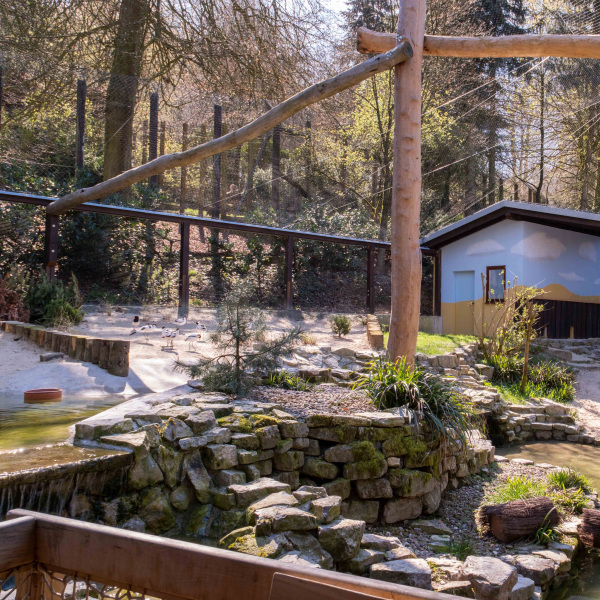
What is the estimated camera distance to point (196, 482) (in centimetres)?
434

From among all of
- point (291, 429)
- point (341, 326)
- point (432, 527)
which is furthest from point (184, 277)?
point (432, 527)

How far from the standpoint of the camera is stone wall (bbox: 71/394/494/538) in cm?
415

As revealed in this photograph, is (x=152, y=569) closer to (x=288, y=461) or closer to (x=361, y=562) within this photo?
(x=361, y=562)

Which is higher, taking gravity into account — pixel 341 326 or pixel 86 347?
pixel 341 326

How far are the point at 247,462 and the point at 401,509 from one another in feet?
5.28

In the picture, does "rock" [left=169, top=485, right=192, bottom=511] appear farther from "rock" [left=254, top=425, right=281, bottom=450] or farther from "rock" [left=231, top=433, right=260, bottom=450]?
"rock" [left=254, top=425, right=281, bottom=450]

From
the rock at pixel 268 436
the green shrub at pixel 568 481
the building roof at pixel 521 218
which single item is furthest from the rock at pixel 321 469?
the building roof at pixel 521 218

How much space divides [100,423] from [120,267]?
36.1ft

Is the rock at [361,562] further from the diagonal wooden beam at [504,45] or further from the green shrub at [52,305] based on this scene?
the green shrub at [52,305]

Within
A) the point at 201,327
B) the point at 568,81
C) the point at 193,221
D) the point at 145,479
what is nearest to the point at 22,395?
the point at 145,479

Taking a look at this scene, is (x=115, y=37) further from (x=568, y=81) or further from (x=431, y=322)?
(x=568, y=81)

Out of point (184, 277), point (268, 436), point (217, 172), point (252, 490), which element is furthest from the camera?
point (217, 172)

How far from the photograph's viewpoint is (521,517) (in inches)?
199

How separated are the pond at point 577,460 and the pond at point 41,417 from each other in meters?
4.10
